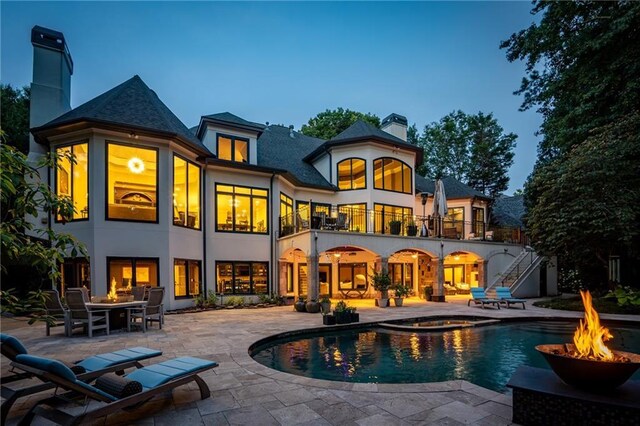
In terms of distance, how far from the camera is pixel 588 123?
54.3ft

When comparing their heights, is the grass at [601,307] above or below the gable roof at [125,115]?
below

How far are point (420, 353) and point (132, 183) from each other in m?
11.2

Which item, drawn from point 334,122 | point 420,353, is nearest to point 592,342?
point 420,353

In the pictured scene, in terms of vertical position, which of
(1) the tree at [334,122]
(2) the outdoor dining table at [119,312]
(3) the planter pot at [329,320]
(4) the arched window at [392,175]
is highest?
(1) the tree at [334,122]

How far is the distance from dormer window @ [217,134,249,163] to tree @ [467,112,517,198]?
2907cm

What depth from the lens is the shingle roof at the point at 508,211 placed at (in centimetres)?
2933

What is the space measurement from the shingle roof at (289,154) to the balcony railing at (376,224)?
183 centimetres

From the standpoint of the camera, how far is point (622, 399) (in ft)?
11.5

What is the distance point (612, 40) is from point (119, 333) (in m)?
21.4

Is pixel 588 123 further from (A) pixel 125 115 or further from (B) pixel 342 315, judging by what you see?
(A) pixel 125 115

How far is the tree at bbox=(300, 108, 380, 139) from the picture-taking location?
33000 mm

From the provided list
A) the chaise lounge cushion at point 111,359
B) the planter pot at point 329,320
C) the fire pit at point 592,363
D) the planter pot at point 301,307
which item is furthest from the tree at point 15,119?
the fire pit at point 592,363

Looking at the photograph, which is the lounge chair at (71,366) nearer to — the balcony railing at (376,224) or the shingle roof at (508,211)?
the balcony railing at (376,224)

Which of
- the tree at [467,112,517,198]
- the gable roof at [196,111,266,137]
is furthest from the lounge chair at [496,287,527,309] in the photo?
the tree at [467,112,517,198]
